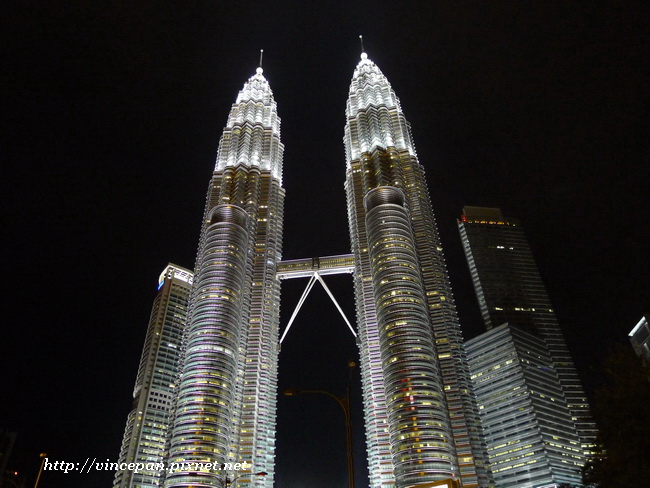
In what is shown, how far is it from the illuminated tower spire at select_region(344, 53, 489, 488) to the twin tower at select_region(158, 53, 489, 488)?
1.20 feet

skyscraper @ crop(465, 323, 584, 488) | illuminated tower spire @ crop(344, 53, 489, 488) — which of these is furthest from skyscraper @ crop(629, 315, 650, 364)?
illuminated tower spire @ crop(344, 53, 489, 488)

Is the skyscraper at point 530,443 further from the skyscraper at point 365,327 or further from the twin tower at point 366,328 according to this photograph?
the skyscraper at point 365,327

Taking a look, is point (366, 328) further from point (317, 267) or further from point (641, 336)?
point (641, 336)

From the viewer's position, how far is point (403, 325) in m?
140

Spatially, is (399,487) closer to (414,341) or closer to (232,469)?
(414,341)

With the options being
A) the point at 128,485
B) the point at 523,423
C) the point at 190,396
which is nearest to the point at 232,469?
the point at 190,396

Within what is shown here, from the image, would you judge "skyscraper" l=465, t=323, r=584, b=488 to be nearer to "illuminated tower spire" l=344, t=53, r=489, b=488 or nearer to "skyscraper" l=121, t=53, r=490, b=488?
"illuminated tower spire" l=344, t=53, r=489, b=488

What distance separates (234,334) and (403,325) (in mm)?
49635

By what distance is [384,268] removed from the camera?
152 meters

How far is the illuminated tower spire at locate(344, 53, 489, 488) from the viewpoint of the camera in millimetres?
128250

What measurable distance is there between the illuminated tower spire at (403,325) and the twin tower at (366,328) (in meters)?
0.37

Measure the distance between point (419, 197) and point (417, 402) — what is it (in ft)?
256

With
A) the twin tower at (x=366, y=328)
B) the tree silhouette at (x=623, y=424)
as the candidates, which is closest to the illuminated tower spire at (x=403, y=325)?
the twin tower at (x=366, y=328)

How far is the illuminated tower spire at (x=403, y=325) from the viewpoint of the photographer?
5049 inches
